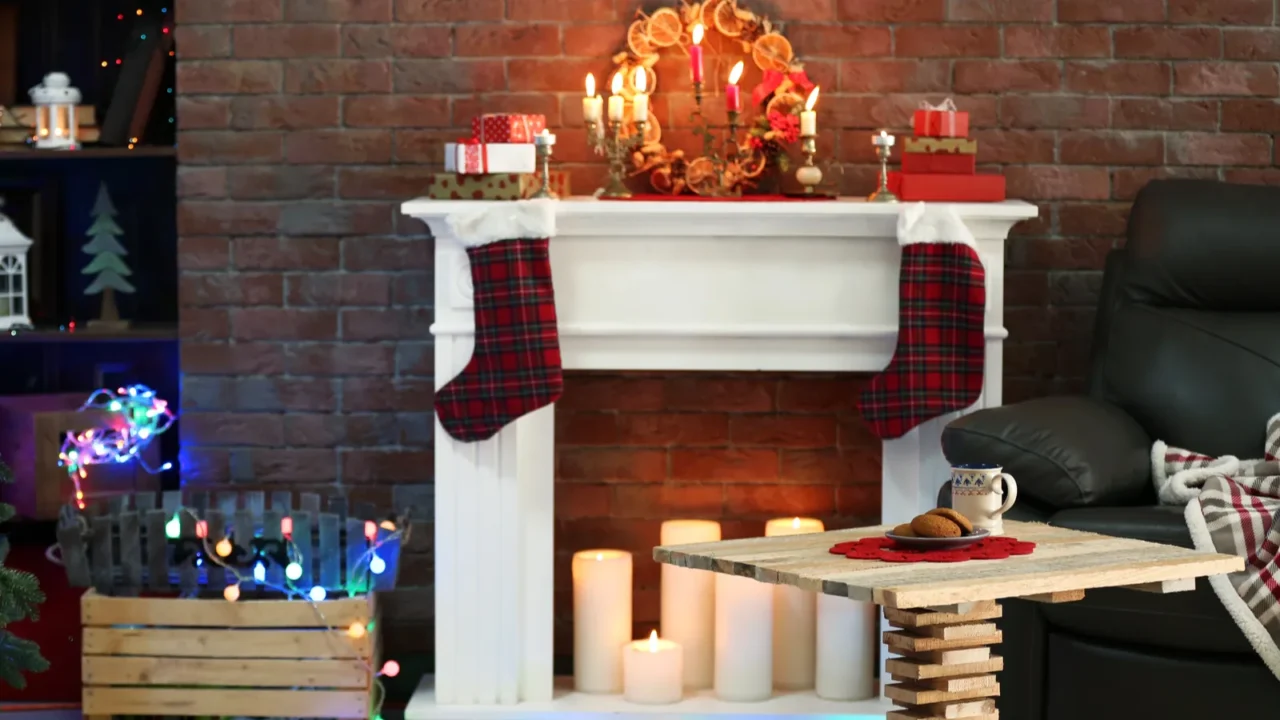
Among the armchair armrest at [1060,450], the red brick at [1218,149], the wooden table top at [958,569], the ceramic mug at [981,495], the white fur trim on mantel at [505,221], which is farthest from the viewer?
the red brick at [1218,149]

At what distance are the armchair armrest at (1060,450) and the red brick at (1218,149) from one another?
2.67 ft

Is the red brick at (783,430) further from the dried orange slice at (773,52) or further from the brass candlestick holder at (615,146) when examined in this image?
the dried orange slice at (773,52)

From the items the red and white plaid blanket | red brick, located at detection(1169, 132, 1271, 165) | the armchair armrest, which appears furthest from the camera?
red brick, located at detection(1169, 132, 1271, 165)

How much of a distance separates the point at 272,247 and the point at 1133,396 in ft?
5.79

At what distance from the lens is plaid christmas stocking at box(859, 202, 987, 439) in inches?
118

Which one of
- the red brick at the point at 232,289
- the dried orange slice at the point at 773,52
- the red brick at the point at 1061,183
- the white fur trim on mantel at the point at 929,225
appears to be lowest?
the red brick at the point at 232,289

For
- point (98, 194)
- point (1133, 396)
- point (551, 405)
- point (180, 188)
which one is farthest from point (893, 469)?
point (98, 194)

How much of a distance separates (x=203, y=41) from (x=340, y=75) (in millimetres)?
291

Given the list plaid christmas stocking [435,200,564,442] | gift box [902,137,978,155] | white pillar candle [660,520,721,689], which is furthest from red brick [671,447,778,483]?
gift box [902,137,978,155]

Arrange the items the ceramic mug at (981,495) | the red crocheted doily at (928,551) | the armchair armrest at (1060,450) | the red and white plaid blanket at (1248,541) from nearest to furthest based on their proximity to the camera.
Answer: the red crocheted doily at (928,551)
the ceramic mug at (981,495)
the red and white plaid blanket at (1248,541)
the armchair armrest at (1060,450)

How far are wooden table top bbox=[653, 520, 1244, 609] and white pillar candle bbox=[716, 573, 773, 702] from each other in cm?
102

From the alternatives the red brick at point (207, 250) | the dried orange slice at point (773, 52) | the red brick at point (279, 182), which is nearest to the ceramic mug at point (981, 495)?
the dried orange slice at point (773, 52)

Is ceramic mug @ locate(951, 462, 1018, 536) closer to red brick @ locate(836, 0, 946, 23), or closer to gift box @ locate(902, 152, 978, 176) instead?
gift box @ locate(902, 152, 978, 176)

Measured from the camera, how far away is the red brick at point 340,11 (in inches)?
133
